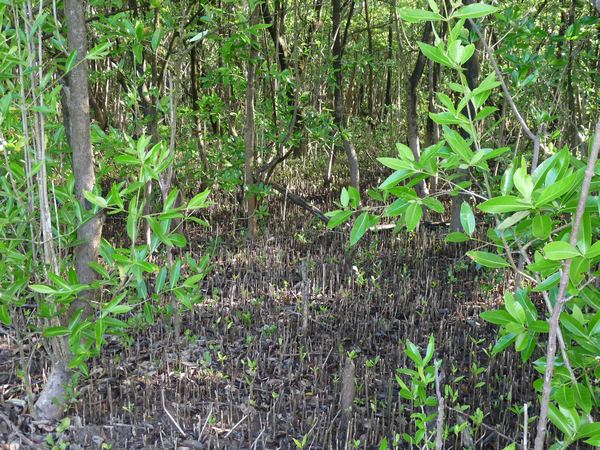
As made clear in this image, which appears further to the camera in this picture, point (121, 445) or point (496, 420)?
point (496, 420)

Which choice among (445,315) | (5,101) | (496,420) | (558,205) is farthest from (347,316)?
(558,205)

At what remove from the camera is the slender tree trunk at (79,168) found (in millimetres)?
2434

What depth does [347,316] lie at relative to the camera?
136 inches

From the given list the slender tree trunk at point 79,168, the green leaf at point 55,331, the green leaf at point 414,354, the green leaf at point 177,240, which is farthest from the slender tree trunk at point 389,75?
the green leaf at point 414,354

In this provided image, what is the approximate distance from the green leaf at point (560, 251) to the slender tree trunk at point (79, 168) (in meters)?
1.84

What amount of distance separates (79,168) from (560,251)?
193cm

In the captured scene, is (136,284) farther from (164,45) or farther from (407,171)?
(164,45)

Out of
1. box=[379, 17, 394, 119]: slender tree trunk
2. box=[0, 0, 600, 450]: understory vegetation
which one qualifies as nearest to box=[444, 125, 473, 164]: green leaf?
box=[0, 0, 600, 450]: understory vegetation

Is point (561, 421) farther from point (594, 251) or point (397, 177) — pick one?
point (397, 177)

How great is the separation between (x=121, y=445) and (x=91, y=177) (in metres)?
1.03

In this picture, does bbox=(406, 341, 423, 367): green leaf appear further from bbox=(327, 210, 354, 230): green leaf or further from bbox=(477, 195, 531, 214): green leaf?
bbox=(477, 195, 531, 214): green leaf

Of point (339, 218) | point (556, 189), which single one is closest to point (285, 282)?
point (339, 218)

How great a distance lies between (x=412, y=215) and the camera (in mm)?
1346

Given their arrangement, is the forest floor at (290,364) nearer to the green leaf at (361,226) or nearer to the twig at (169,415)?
the twig at (169,415)
